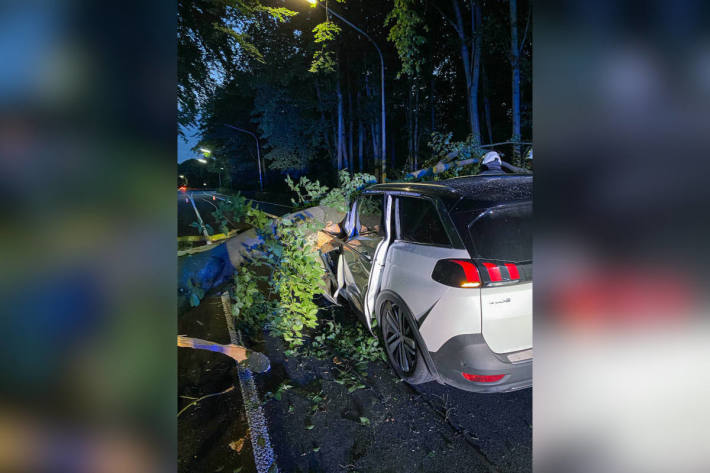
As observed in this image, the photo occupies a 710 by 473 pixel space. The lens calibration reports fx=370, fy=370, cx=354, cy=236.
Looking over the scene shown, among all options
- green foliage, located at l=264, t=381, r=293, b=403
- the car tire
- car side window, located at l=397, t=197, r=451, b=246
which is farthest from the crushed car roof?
green foliage, located at l=264, t=381, r=293, b=403

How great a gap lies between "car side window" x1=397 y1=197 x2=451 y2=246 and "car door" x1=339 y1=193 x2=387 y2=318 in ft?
0.82

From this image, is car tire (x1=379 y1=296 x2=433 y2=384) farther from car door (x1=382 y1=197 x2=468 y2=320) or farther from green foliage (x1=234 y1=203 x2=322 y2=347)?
green foliage (x1=234 y1=203 x2=322 y2=347)

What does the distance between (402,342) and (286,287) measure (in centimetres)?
195

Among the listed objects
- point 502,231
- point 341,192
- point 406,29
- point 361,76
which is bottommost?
point 502,231

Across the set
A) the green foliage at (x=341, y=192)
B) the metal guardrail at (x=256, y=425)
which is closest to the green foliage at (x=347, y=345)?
the metal guardrail at (x=256, y=425)

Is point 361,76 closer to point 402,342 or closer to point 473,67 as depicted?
point 473,67

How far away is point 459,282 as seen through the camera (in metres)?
2.54

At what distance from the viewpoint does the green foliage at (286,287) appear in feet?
14.8

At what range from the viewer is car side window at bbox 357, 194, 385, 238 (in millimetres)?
3865
